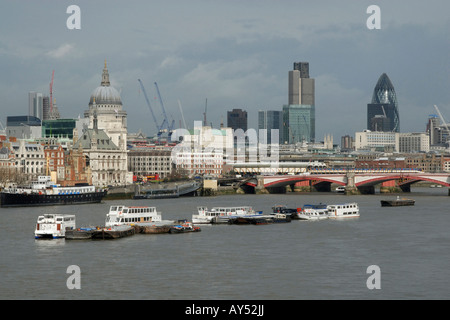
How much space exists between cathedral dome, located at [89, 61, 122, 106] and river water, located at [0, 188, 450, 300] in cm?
9871

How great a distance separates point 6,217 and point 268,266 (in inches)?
1351

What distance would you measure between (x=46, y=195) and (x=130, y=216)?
27265 mm

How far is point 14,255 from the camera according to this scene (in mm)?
46688

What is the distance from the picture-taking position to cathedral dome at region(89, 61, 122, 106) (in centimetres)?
16225

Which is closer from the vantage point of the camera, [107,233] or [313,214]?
[107,233]

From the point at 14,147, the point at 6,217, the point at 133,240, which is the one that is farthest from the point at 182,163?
the point at 133,240

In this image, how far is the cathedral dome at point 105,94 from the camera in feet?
532

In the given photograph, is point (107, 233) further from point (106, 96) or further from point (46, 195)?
point (106, 96)

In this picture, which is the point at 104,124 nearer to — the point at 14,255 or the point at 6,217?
the point at 6,217

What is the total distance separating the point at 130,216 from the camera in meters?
61.8

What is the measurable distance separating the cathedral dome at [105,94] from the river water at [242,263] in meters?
98.7
